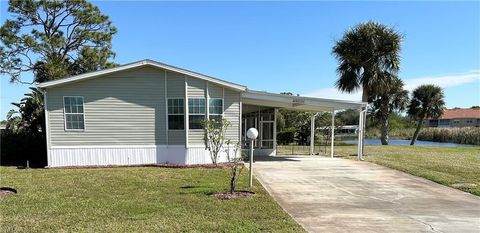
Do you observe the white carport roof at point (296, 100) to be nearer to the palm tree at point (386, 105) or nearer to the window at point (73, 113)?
the window at point (73, 113)

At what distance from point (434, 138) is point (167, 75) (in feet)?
132

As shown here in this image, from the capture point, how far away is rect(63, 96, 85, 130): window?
47.7 feet

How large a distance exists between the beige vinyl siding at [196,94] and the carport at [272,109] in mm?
1819

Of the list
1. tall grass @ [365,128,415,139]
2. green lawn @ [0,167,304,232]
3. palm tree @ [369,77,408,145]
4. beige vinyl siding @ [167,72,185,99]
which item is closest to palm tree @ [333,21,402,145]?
palm tree @ [369,77,408,145]

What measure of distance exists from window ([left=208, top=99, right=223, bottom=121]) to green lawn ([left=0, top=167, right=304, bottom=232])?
12.7 feet

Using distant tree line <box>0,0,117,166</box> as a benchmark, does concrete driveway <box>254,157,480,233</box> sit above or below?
below

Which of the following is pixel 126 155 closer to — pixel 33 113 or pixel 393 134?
pixel 33 113

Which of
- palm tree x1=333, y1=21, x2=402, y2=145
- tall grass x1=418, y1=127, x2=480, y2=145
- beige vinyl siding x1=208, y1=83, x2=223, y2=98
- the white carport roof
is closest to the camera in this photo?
beige vinyl siding x1=208, y1=83, x2=223, y2=98

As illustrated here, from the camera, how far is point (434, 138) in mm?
45375

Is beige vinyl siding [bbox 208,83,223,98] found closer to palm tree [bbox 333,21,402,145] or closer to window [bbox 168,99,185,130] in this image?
window [bbox 168,99,185,130]

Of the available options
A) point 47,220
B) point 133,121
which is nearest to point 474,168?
point 133,121

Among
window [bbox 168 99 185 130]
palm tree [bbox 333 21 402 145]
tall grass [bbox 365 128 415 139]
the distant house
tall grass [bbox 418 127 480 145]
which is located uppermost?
palm tree [bbox 333 21 402 145]

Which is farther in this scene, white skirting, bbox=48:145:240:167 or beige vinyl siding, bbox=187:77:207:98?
beige vinyl siding, bbox=187:77:207:98

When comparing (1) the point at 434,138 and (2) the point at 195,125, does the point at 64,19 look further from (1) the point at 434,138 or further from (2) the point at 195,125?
(1) the point at 434,138
